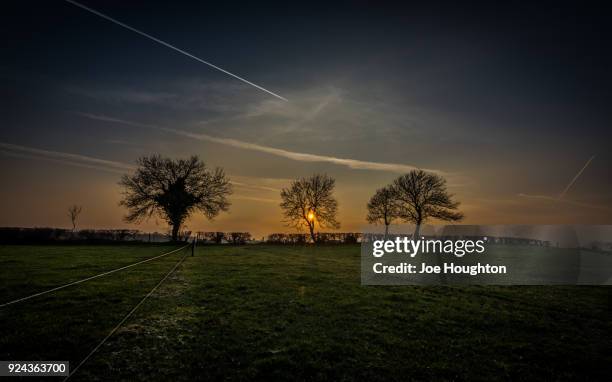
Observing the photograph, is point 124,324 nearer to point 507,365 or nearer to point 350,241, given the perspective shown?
point 507,365

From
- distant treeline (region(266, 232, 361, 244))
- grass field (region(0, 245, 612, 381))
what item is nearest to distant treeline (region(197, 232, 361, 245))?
distant treeline (region(266, 232, 361, 244))

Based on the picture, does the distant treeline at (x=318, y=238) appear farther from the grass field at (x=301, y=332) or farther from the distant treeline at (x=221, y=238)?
the grass field at (x=301, y=332)

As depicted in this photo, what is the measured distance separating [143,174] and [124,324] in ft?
182

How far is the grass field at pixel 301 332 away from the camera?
26.4 ft

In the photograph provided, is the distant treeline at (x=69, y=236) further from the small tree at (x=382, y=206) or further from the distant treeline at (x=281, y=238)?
the small tree at (x=382, y=206)

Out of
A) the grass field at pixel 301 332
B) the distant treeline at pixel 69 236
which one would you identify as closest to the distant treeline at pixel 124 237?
the distant treeline at pixel 69 236

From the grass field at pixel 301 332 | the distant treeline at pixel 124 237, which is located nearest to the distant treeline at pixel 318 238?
the distant treeline at pixel 124 237

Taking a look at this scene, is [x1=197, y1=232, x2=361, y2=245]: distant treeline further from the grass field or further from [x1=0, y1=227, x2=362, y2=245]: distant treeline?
the grass field

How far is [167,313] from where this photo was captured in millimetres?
12023

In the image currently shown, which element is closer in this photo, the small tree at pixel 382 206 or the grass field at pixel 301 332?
the grass field at pixel 301 332

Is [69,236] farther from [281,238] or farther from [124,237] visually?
[281,238]

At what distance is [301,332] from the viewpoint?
34.5ft

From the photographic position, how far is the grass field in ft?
26.4

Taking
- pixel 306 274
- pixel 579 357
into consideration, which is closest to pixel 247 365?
pixel 579 357
